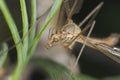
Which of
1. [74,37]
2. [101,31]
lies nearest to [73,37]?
[74,37]

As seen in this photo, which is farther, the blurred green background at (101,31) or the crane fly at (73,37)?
the blurred green background at (101,31)

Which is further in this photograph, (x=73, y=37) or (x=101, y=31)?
(x=101, y=31)

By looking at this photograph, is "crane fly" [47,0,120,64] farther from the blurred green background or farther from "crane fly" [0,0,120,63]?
the blurred green background

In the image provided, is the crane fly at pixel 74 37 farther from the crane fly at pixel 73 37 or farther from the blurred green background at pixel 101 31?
the blurred green background at pixel 101 31

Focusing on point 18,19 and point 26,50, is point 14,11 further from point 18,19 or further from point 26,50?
point 26,50

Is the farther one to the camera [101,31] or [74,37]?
[101,31]

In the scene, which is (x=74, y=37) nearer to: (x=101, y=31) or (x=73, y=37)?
(x=73, y=37)

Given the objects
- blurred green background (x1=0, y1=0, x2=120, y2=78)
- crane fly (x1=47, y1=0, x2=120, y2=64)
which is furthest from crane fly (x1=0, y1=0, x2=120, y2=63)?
blurred green background (x1=0, y1=0, x2=120, y2=78)

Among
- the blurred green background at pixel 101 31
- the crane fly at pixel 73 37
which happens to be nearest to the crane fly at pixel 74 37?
the crane fly at pixel 73 37

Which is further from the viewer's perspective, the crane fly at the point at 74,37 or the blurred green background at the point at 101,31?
the blurred green background at the point at 101,31

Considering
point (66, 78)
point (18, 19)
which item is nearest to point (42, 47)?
point (18, 19)

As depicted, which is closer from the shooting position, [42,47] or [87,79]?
[87,79]
